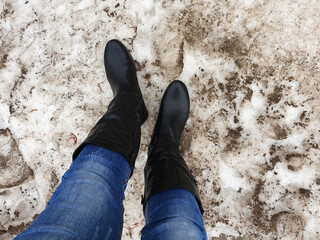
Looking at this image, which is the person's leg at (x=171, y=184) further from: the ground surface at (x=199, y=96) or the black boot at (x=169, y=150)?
the ground surface at (x=199, y=96)

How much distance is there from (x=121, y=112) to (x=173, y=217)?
575 mm

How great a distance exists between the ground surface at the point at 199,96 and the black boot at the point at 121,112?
0.10 m

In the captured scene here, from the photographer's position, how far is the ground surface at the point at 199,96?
130cm

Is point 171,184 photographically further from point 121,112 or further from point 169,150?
point 121,112

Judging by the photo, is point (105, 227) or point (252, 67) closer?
point (105, 227)

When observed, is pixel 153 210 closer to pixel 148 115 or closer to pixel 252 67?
pixel 148 115

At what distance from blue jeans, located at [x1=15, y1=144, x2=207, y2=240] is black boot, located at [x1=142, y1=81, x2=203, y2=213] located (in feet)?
0.13

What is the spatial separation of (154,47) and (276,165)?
3.46 ft

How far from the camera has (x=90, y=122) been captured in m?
1.41

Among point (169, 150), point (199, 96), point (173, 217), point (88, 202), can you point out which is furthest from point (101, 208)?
point (199, 96)

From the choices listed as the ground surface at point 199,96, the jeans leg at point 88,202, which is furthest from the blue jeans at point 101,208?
the ground surface at point 199,96

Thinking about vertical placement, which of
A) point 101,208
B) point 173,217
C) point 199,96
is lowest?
point 173,217

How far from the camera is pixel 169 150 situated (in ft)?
3.82

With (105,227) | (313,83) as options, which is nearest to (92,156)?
(105,227)
